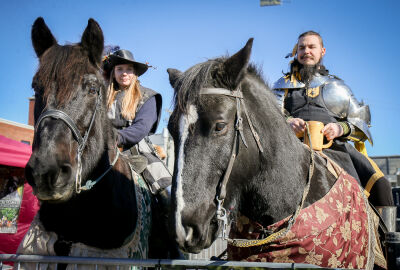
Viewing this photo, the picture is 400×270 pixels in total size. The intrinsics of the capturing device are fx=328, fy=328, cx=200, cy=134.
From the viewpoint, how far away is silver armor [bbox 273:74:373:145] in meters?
3.55

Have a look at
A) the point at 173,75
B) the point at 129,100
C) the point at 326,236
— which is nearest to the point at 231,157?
the point at 326,236

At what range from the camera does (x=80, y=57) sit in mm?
2836

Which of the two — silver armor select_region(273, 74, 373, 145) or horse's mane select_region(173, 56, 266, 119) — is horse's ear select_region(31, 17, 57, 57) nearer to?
horse's mane select_region(173, 56, 266, 119)

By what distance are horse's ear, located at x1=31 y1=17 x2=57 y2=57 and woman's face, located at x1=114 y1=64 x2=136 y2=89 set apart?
1133mm

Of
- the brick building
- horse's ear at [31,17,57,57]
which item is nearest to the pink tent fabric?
horse's ear at [31,17,57,57]

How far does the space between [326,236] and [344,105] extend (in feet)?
5.91

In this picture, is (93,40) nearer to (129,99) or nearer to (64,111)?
(64,111)

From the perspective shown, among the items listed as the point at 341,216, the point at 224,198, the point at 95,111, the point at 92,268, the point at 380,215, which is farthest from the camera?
the point at 380,215

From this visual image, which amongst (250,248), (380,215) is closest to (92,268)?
(250,248)

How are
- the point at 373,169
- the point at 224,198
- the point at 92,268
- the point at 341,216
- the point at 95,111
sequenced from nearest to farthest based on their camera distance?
the point at 224,198 → the point at 92,268 → the point at 341,216 → the point at 95,111 → the point at 373,169

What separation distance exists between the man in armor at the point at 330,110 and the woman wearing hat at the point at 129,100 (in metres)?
1.50

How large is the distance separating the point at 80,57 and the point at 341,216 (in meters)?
2.48

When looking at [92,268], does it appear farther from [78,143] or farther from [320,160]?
[320,160]

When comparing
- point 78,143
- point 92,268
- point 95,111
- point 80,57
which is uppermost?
point 80,57
